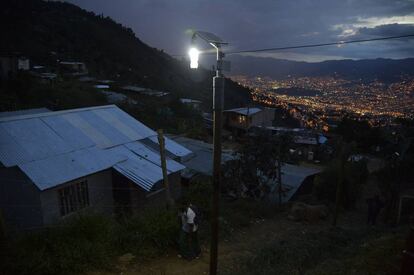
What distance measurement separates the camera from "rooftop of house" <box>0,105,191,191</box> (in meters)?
10.0

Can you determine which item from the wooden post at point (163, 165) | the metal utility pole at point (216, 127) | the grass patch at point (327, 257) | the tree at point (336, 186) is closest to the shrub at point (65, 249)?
the wooden post at point (163, 165)

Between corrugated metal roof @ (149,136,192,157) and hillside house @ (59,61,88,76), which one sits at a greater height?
hillside house @ (59,61,88,76)

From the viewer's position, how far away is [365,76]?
515 ft

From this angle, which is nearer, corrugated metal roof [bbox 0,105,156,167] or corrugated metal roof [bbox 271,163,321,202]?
corrugated metal roof [bbox 0,105,156,167]

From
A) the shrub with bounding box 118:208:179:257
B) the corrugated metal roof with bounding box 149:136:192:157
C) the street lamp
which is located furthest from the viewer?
the corrugated metal roof with bounding box 149:136:192:157

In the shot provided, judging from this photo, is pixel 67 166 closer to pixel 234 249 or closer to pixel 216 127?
pixel 234 249

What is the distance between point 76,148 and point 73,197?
2.02 m

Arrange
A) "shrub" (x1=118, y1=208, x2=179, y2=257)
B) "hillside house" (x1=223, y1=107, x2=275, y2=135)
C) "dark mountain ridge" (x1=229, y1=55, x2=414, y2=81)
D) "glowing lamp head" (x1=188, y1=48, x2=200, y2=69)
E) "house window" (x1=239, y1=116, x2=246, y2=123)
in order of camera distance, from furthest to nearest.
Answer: "dark mountain ridge" (x1=229, y1=55, x2=414, y2=81) → "house window" (x1=239, y1=116, x2=246, y2=123) → "hillside house" (x1=223, y1=107, x2=275, y2=135) → "shrub" (x1=118, y1=208, x2=179, y2=257) → "glowing lamp head" (x1=188, y1=48, x2=200, y2=69)

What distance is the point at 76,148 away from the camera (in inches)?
464

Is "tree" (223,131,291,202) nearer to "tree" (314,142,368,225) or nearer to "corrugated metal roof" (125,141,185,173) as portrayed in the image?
"corrugated metal roof" (125,141,185,173)

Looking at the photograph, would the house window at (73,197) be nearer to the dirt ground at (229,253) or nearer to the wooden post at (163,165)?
the wooden post at (163,165)

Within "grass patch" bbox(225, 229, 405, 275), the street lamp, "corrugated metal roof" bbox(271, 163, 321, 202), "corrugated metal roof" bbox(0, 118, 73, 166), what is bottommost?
"corrugated metal roof" bbox(271, 163, 321, 202)

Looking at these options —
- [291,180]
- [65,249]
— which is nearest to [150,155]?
[65,249]

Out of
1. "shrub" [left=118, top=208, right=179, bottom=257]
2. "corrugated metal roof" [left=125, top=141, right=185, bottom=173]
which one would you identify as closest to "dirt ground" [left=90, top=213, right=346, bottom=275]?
"shrub" [left=118, top=208, right=179, bottom=257]
